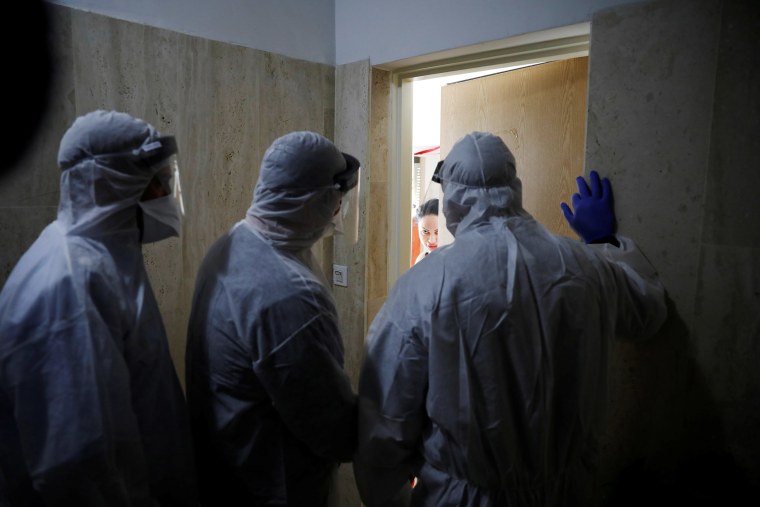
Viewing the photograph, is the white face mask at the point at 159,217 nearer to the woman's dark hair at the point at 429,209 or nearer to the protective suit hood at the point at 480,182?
the protective suit hood at the point at 480,182

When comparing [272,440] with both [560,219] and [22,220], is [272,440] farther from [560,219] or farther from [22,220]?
[560,219]

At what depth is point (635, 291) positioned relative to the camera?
121cm

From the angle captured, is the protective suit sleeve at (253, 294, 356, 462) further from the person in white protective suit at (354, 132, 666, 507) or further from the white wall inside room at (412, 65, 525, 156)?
the white wall inside room at (412, 65, 525, 156)

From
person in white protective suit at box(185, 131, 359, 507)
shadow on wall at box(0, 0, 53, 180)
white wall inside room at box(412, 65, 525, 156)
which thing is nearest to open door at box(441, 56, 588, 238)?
person in white protective suit at box(185, 131, 359, 507)

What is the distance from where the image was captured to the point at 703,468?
125cm

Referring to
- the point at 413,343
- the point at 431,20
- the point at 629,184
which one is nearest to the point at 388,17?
the point at 431,20

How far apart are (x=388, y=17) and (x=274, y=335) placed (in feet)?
4.66

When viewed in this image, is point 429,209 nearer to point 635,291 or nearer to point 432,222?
point 432,222

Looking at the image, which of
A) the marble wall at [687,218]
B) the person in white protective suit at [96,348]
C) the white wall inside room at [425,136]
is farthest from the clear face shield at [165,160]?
the white wall inside room at [425,136]

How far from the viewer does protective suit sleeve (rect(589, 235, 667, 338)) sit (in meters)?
1.20

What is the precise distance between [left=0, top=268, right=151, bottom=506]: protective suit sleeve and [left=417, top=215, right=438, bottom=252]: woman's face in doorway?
1934 millimetres

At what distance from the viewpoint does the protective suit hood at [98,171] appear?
3.06 ft

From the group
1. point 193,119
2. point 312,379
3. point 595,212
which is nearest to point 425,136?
point 193,119

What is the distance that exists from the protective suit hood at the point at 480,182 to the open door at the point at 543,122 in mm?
718
